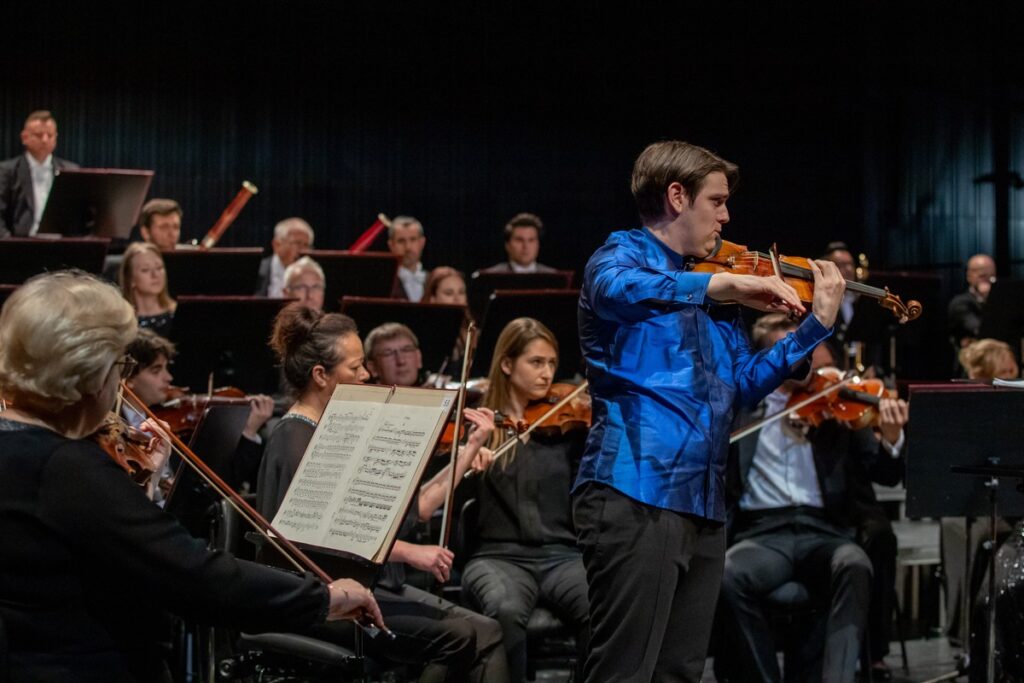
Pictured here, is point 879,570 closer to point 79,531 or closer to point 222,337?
point 222,337

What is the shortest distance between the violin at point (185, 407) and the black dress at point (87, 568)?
102 inches

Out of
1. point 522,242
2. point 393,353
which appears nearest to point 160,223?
point 522,242

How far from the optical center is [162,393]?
14.6 feet

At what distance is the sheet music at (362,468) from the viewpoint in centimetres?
257

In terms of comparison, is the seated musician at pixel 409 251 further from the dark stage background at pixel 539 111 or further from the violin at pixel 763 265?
the violin at pixel 763 265

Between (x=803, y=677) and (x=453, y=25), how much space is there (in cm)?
617

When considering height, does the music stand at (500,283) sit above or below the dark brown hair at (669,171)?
below

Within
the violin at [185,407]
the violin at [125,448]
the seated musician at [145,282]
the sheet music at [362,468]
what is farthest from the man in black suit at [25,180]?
the violin at [125,448]

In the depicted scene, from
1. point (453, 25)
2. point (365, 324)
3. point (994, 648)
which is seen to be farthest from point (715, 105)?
point (994, 648)

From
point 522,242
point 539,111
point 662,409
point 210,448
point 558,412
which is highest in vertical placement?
point 539,111

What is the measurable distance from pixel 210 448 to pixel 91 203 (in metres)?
2.93

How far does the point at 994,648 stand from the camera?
11.0ft

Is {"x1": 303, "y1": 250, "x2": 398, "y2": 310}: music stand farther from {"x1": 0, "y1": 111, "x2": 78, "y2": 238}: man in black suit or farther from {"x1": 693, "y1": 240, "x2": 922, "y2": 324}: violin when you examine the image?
{"x1": 693, "y1": 240, "x2": 922, "y2": 324}: violin

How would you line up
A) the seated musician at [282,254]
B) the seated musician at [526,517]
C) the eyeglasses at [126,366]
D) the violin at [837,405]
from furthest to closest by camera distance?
1. the seated musician at [282,254]
2. the violin at [837,405]
3. the seated musician at [526,517]
4. the eyeglasses at [126,366]
